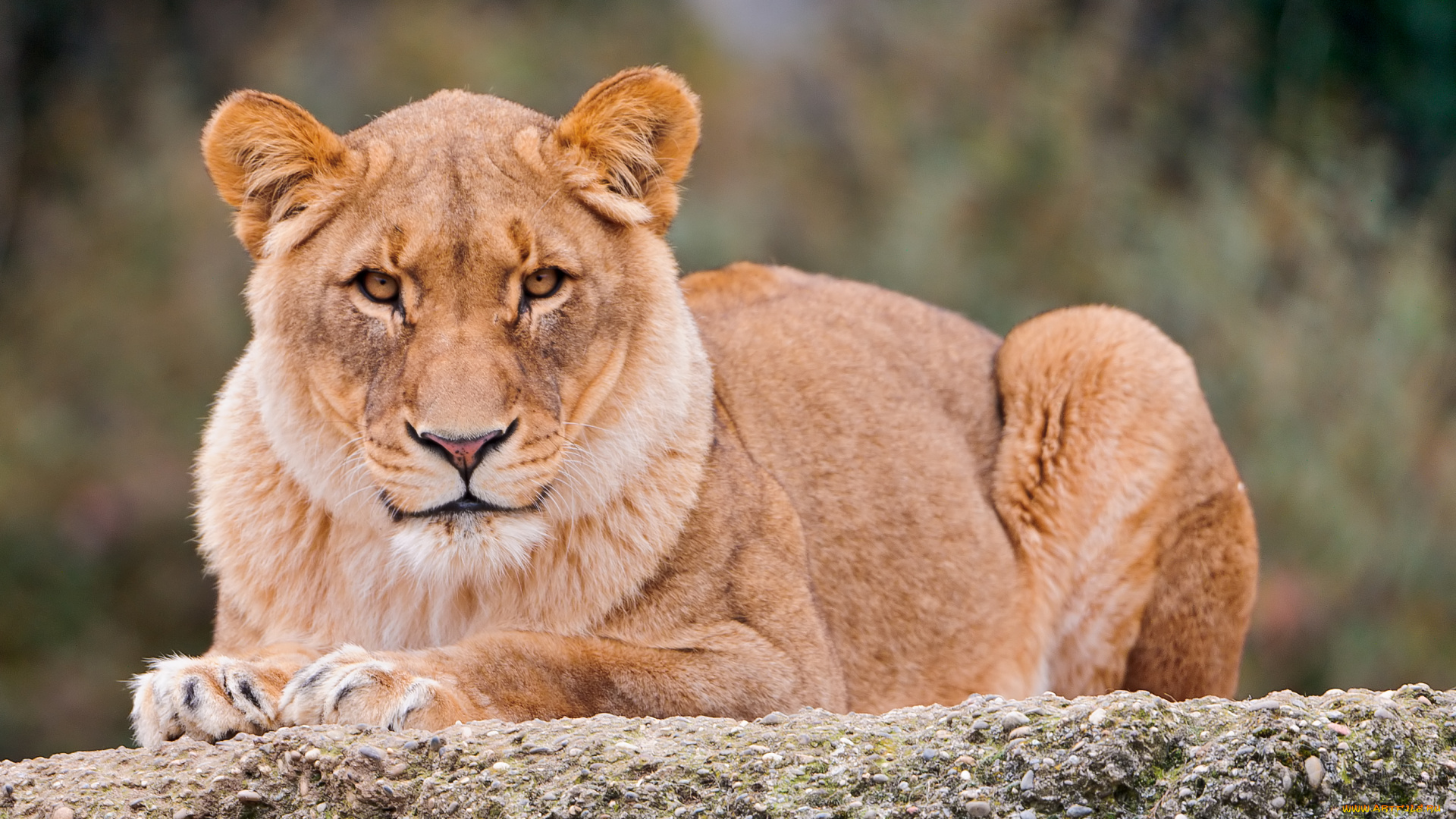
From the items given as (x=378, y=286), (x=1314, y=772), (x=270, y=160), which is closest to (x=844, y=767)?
(x=1314, y=772)

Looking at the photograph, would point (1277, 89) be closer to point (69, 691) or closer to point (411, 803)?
point (69, 691)

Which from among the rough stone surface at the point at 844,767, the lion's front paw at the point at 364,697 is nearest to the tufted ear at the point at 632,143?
the lion's front paw at the point at 364,697

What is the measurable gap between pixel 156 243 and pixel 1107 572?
37.1ft

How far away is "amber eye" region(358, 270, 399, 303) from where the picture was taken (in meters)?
4.66

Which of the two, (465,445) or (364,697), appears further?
(465,445)

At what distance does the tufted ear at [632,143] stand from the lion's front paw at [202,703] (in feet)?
5.76

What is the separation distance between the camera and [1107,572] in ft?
22.2

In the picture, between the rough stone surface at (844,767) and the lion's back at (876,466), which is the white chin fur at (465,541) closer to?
the rough stone surface at (844,767)

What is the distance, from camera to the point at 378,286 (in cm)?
468

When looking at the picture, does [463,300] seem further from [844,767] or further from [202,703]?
[844,767]

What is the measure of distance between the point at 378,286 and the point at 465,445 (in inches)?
25.1

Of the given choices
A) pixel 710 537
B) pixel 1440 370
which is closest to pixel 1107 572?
pixel 710 537

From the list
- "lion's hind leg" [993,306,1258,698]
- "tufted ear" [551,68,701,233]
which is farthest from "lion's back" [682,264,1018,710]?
"tufted ear" [551,68,701,233]

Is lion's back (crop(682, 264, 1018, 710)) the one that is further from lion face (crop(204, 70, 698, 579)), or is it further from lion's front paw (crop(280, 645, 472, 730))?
lion's front paw (crop(280, 645, 472, 730))
